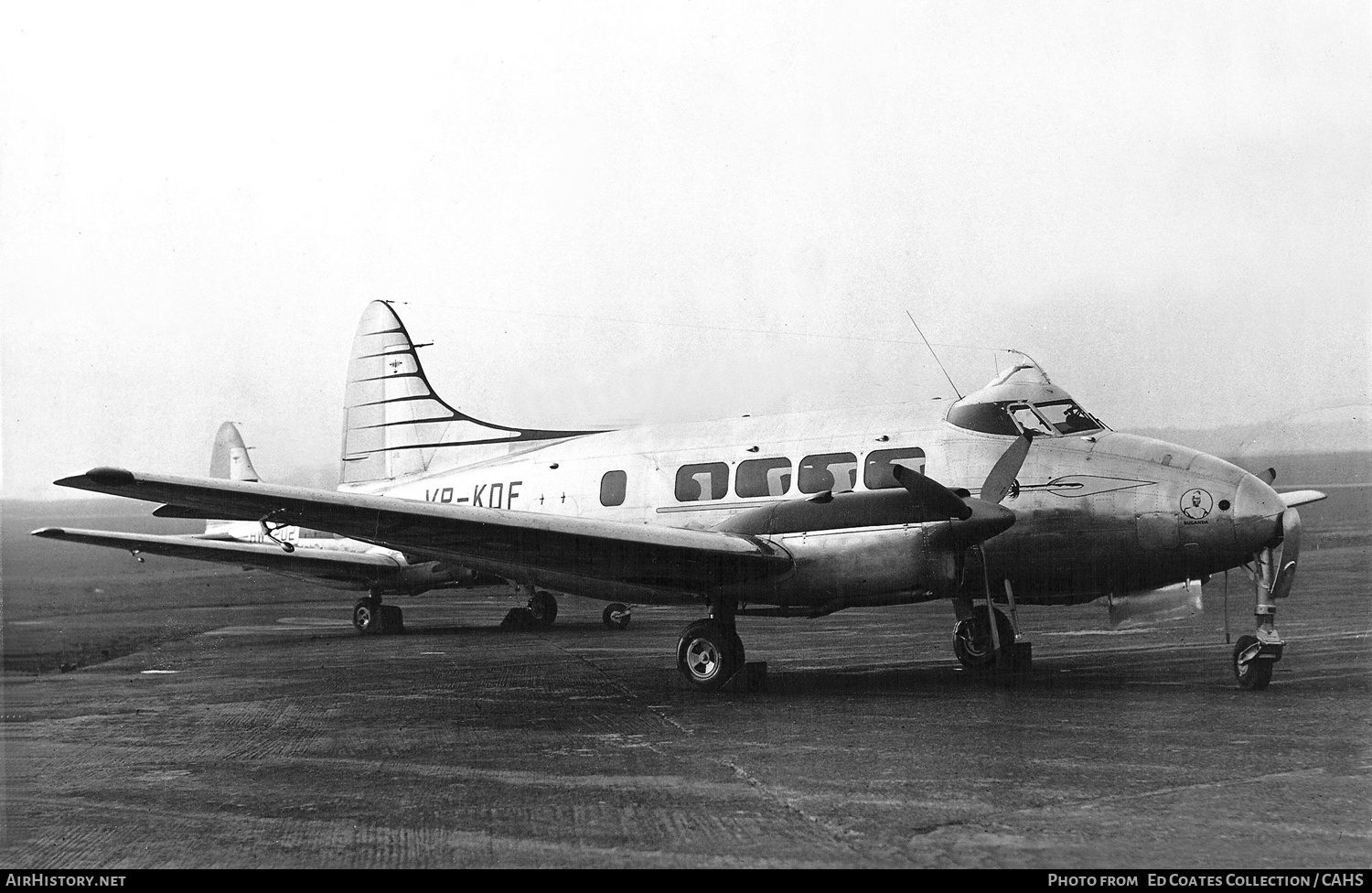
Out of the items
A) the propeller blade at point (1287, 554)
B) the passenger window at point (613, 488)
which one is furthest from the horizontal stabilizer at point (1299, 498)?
the passenger window at point (613, 488)

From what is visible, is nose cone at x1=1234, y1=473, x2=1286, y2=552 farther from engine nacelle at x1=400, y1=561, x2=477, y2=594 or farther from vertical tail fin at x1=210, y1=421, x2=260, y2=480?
vertical tail fin at x1=210, y1=421, x2=260, y2=480

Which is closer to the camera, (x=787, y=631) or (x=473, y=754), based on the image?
(x=473, y=754)

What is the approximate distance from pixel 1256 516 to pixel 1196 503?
51 cm

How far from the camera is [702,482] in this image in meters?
13.0

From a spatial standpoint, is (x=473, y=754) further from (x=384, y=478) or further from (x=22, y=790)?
(x=384, y=478)

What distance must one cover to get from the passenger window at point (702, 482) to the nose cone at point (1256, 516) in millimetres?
5215

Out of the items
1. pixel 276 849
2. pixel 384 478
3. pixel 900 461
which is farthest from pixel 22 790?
pixel 384 478

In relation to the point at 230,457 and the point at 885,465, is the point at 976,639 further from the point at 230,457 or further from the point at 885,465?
the point at 230,457

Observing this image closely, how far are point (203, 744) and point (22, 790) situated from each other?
1.72 m

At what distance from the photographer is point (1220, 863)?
17.1 ft

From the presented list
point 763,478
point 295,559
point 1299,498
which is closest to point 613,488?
point 763,478

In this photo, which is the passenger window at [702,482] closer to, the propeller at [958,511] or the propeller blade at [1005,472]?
the propeller at [958,511]

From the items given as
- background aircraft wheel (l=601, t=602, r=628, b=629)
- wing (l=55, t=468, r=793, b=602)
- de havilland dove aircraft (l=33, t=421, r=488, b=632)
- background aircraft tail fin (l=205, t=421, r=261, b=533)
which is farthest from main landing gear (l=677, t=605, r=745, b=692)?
background aircraft tail fin (l=205, t=421, r=261, b=533)

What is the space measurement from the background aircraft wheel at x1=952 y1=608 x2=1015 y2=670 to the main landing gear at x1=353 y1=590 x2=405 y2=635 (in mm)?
12185
